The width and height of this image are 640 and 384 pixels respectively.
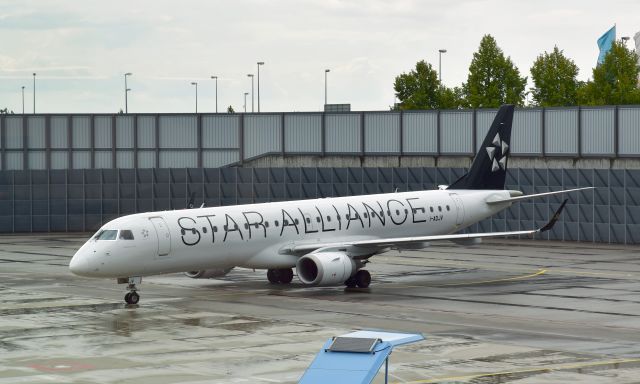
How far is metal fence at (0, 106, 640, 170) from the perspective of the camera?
75562mm

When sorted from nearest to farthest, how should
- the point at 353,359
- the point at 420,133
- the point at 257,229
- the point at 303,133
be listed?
the point at 353,359 → the point at 257,229 → the point at 420,133 → the point at 303,133

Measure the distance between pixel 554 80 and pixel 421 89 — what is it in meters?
19.9

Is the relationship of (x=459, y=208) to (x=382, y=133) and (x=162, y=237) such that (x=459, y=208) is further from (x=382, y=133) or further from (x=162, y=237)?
(x=382, y=133)

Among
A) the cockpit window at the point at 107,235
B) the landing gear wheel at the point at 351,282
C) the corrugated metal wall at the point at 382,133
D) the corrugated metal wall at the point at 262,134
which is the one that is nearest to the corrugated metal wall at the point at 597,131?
the corrugated metal wall at the point at 382,133

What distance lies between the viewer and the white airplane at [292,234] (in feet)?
135

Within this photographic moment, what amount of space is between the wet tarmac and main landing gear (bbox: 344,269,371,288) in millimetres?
538

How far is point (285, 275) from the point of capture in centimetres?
4775

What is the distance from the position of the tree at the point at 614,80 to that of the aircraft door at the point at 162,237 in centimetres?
8152

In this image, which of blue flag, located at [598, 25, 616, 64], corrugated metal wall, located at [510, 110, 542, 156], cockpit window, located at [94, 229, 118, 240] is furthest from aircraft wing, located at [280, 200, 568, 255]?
blue flag, located at [598, 25, 616, 64]

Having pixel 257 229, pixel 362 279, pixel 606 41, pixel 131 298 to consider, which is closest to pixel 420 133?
pixel 362 279

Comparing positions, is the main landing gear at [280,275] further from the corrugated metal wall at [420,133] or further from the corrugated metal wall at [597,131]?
the corrugated metal wall at [420,133]

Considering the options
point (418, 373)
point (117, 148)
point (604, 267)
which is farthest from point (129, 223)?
point (117, 148)

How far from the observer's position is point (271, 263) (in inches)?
1793

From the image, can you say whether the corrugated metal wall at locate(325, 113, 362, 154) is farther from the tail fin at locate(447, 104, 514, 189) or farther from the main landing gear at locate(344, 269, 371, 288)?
the main landing gear at locate(344, 269, 371, 288)
